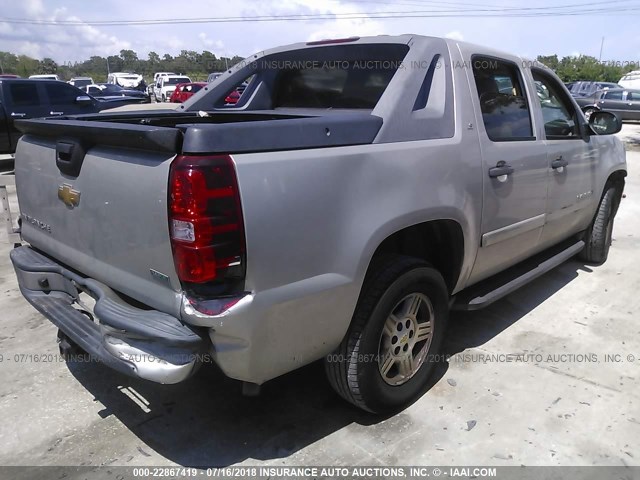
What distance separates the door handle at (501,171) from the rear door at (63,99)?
11157 millimetres

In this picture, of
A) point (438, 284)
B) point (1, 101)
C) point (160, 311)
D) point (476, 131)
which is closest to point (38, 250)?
point (160, 311)

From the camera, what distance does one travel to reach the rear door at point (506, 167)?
326 cm

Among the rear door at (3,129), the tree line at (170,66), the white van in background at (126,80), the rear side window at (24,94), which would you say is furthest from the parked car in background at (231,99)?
the tree line at (170,66)

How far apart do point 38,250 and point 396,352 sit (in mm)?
2123

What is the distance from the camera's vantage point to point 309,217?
223cm

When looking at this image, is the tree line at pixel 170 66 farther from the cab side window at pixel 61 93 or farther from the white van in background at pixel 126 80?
the cab side window at pixel 61 93

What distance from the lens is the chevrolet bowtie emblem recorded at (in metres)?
2.55

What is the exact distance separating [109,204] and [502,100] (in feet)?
8.37

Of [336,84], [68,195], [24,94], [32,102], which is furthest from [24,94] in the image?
[68,195]

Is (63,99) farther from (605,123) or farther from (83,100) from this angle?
(605,123)

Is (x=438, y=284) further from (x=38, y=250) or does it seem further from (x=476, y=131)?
(x=38, y=250)

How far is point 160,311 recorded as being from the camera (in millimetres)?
2260

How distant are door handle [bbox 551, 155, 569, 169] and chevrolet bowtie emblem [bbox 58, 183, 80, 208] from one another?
10.1ft

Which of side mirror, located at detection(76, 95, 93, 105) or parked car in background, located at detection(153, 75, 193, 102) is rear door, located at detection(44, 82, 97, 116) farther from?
parked car in background, located at detection(153, 75, 193, 102)
